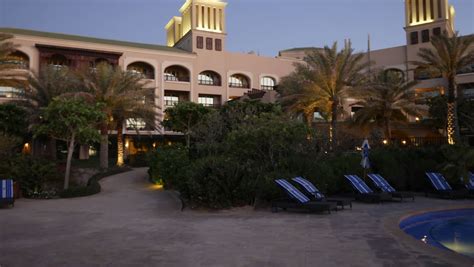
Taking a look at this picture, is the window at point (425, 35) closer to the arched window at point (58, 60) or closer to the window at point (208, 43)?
the window at point (208, 43)

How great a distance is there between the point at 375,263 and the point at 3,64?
917 inches

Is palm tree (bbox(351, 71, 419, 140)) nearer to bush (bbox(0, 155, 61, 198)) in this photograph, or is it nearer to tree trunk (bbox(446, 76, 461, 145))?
tree trunk (bbox(446, 76, 461, 145))

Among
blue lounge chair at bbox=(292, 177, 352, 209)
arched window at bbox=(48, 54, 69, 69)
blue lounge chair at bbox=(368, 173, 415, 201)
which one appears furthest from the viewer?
arched window at bbox=(48, 54, 69, 69)

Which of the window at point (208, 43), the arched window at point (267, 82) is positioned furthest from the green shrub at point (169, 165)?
the arched window at point (267, 82)

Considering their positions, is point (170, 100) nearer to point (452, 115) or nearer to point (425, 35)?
point (452, 115)

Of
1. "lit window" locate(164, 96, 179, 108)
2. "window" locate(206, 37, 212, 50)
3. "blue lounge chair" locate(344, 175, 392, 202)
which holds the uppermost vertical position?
"window" locate(206, 37, 212, 50)

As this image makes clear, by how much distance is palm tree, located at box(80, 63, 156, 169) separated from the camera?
2752 cm

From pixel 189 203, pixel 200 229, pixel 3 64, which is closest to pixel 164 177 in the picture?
pixel 189 203

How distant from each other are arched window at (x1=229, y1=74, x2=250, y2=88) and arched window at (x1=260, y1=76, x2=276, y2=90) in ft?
6.61

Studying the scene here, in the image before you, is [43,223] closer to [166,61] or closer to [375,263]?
[375,263]

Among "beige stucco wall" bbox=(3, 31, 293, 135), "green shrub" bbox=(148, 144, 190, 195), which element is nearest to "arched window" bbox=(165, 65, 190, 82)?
"beige stucco wall" bbox=(3, 31, 293, 135)

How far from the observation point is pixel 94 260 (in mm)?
6480

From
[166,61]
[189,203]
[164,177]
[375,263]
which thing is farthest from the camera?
[166,61]

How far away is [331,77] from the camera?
2562 centimetres
